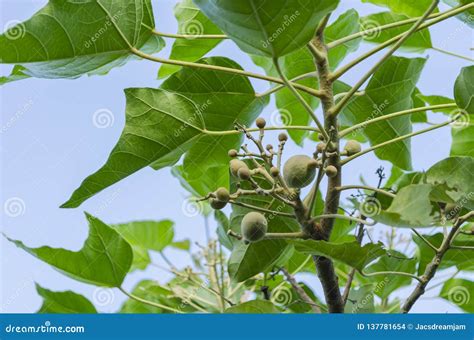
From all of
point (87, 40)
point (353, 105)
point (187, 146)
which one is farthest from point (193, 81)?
point (353, 105)

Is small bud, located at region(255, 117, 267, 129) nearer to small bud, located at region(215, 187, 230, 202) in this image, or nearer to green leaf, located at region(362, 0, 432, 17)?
small bud, located at region(215, 187, 230, 202)

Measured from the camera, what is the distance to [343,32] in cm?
141

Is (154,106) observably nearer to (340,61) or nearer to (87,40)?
(87,40)

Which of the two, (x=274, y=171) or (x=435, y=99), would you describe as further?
(x=435, y=99)

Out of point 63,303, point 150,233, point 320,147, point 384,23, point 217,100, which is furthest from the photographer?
point 150,233

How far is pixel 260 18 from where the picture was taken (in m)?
0.87

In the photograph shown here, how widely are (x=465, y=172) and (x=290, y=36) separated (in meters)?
0.39

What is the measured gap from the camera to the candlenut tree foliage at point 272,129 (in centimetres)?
94

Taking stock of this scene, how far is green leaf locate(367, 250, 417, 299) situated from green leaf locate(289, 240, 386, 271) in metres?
0.35

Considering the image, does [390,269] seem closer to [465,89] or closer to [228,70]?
[465,89]

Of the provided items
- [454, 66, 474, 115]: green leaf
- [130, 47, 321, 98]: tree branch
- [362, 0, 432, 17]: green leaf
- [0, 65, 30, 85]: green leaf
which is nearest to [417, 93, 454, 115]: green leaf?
[362, 0, 432, 17]: green leaf

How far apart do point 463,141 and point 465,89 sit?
1.25ft

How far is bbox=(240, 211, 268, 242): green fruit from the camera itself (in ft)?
3.15

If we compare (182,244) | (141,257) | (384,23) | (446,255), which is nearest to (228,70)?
(384,23)
